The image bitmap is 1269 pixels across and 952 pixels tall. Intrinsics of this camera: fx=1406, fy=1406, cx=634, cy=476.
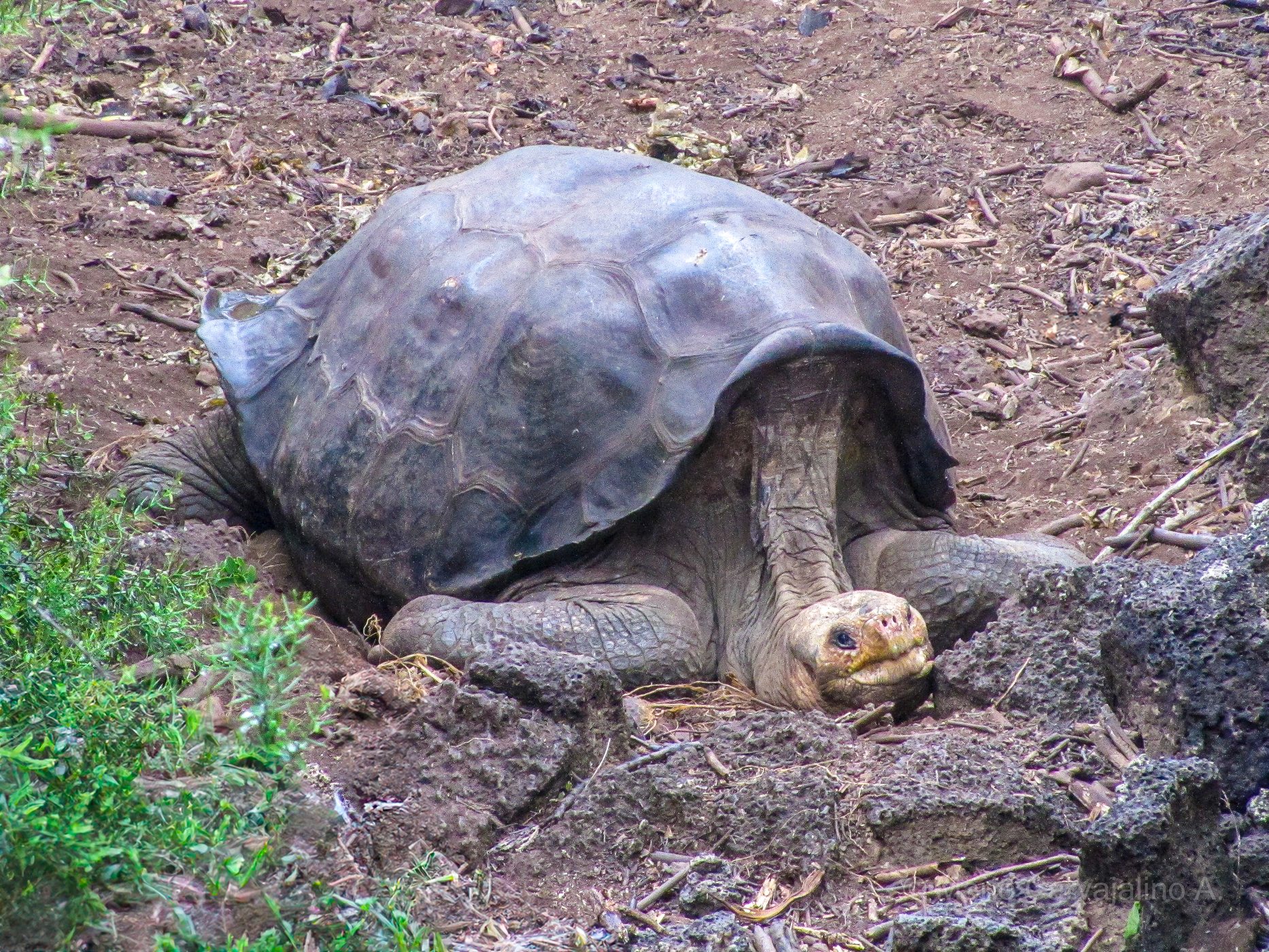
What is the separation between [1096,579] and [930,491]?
1257mm

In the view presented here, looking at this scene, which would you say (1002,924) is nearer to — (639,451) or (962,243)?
(639,451)

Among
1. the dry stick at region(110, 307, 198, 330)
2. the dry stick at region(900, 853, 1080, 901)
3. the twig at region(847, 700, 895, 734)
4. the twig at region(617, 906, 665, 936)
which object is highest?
the dry stick at region(900, 853, 1080, 901)

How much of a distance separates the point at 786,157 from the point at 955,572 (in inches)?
169

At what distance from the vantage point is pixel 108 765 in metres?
1.98

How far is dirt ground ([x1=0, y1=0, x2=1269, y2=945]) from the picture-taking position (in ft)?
18.7

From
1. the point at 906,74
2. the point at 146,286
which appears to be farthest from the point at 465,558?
the point at 906,74

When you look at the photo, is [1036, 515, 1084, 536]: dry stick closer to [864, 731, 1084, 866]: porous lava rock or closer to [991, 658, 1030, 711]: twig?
[991, 658, 1030, 711]: twig

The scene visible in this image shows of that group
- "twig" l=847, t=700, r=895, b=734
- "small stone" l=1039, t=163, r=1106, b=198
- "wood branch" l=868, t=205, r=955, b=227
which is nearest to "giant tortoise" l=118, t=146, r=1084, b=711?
"twig" l=847, t=700, r=895, b=734

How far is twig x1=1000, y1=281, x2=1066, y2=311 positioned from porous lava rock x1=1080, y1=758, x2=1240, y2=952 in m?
4.48

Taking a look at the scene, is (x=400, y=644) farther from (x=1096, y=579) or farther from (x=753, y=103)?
(x=753, y=103)

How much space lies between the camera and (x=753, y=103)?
28.1ft

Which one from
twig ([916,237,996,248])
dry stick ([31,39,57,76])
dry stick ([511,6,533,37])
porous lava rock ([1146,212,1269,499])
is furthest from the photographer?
dry stick ([511,6,533,37])

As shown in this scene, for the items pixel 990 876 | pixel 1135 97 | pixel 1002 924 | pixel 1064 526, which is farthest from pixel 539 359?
pixel 1135 97

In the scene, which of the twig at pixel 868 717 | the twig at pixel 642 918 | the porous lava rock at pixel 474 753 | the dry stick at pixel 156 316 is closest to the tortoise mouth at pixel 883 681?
the twig at pixel 868 717
